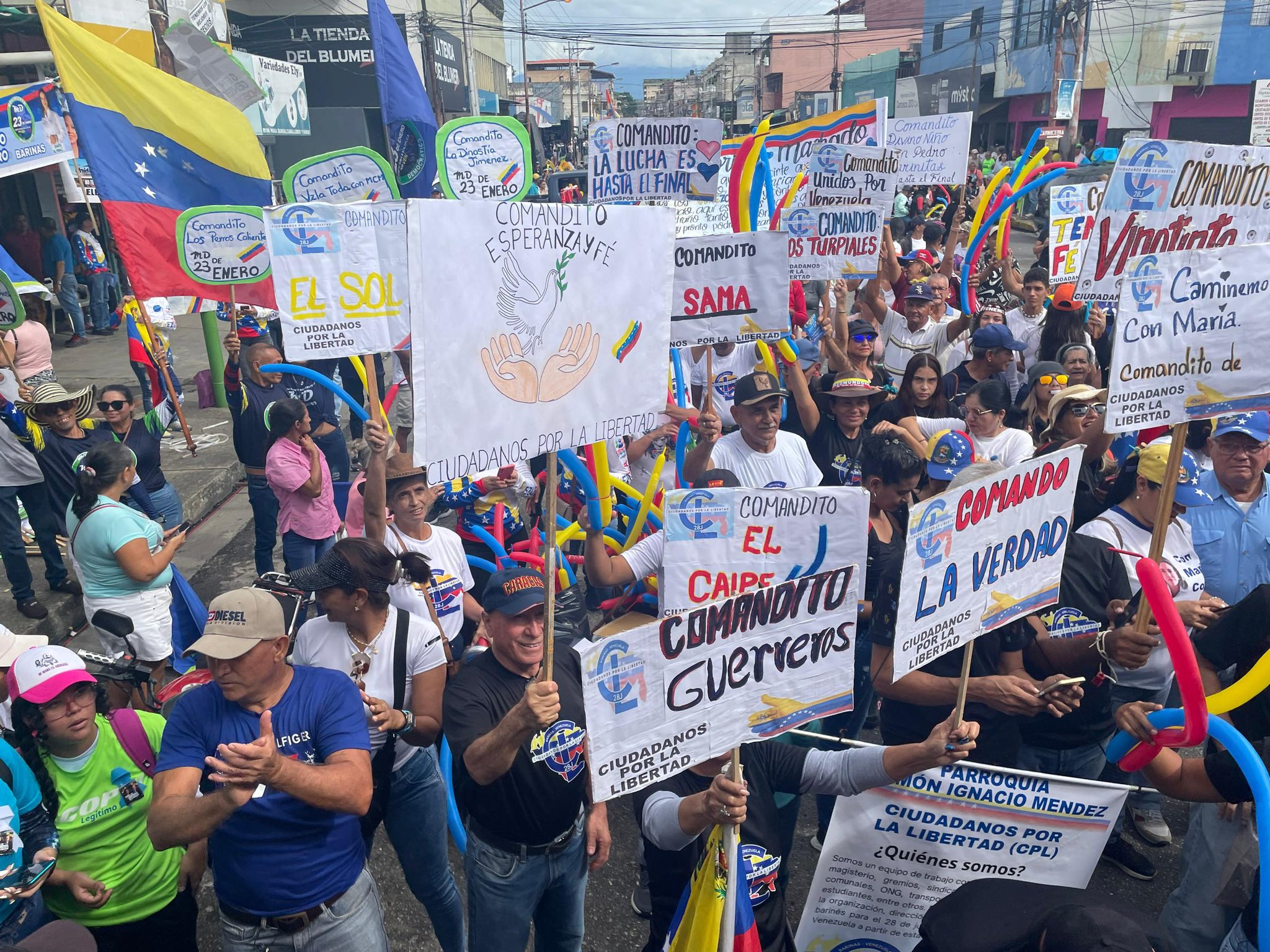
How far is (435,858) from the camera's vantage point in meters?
3.54

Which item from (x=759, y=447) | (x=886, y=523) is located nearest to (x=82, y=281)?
(x=759, y=447)

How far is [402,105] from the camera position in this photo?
29.8ft

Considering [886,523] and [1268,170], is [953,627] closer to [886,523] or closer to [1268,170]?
[886,523]

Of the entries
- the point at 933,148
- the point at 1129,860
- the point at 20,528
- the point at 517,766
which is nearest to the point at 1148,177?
the point at 1129,860

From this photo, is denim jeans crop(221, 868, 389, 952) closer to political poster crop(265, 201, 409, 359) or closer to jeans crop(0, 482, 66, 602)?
political poster crop(265, 201, 409, 359)

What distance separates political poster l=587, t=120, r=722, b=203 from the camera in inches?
309

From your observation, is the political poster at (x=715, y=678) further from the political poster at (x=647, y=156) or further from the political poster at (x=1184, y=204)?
the political poster at (x=647, y=156)

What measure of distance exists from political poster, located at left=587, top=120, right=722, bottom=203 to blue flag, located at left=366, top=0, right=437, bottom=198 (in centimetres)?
161

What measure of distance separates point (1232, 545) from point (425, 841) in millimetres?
3802

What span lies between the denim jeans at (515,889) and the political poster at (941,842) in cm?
83

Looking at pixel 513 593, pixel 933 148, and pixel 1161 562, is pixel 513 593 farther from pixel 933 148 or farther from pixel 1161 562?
pixel 933 148

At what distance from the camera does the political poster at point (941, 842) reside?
3.08 meters

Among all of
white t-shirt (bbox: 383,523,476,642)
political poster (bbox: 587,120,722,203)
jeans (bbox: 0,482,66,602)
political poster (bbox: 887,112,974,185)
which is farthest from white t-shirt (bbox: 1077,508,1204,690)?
political poster (bbox: 887,112,974,185)

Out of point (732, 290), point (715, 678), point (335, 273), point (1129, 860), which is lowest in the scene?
point (1129, 860)
